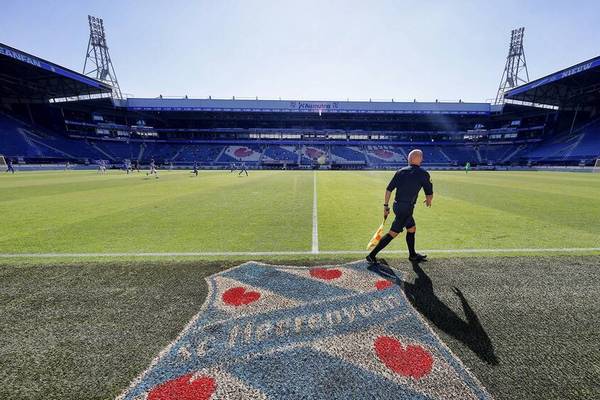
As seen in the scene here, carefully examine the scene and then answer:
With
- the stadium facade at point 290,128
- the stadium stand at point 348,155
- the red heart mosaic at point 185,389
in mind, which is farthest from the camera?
the stadium stand at point 348,155

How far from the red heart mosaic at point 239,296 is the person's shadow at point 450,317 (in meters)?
2.00

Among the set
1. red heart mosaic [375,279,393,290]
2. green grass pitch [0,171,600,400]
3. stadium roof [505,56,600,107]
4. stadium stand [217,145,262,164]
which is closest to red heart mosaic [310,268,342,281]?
green grass pitch [0,171,600,400]

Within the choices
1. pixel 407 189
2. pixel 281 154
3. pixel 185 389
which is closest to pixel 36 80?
pixel 281 154

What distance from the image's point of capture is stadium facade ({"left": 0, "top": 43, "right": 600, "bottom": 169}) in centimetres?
4534

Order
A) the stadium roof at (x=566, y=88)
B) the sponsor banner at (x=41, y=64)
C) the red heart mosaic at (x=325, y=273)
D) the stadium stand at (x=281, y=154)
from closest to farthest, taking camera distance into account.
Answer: the red heart mosaic at (x=325, y=273)
the sponsor banner at (x=41, y=64)
the stadium roof at (x=566, y=88)
the stadium stand at (x=281, y=154)

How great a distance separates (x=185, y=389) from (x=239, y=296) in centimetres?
143

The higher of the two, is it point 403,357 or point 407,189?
point 407,189

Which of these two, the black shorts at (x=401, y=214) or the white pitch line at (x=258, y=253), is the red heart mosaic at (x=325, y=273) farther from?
the black shorts at (x=401, y=214)

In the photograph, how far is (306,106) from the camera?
60562 mm

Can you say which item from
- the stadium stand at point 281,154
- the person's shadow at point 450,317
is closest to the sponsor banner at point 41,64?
the stadium stand at point 281,154

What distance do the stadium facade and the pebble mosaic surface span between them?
176 feet

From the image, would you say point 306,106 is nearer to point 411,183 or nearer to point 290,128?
point 290,128

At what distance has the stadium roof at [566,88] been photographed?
1405 inches

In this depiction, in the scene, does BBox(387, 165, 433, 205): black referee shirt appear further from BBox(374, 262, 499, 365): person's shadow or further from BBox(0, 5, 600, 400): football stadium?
BBox(374, 262, 499, 365): person's shadow
